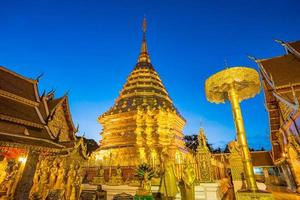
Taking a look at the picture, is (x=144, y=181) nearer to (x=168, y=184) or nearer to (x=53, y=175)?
(x=168, y=184)

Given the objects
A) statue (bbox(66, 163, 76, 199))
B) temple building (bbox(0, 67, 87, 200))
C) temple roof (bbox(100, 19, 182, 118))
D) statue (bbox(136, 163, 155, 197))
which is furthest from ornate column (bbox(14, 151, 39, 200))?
temple roof (bbox(100, 19, 182, 118))

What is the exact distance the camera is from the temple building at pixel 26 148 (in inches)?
350

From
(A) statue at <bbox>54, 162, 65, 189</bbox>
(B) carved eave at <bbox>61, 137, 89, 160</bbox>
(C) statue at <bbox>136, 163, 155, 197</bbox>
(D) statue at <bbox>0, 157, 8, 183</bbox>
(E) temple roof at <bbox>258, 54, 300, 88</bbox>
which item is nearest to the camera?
(C) statue at <bbox>136, 163, 155, 197</bbox>

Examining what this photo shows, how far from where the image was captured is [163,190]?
8.75m

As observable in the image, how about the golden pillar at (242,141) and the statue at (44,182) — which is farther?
the statue at (44,182)

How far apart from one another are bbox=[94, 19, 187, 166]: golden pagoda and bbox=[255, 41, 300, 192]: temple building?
763 centimetres

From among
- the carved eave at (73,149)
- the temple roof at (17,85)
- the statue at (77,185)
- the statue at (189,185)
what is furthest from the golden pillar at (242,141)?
the temple roof at (17,85)

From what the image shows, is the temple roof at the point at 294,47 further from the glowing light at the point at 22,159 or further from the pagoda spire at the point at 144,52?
the glowing light at the point at 22,159

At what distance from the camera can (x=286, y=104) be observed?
37.9 ft

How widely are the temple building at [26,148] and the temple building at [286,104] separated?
505 inches

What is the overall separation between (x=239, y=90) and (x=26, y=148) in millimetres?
8959

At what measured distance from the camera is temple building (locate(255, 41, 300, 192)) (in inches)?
447

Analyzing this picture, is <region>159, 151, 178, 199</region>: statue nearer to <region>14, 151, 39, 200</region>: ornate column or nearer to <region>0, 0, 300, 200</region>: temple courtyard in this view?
<region>0, 0, 300, 200</region>: temple courtyard

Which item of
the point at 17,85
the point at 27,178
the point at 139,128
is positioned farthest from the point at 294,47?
the point at 17,85
